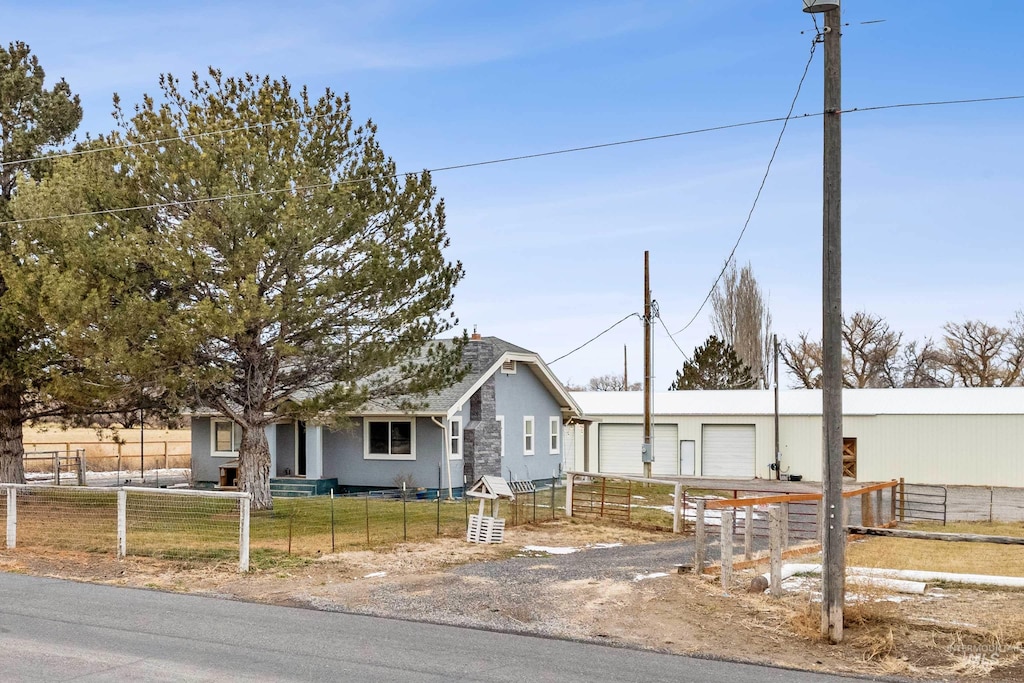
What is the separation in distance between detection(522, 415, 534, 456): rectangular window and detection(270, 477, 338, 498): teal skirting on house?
6673 millimetres

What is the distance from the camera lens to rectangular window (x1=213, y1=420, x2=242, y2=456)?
32.8 meters

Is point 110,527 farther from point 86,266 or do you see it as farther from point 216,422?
point 216,422

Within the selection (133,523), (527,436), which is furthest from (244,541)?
(527,436)

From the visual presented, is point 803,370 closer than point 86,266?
No

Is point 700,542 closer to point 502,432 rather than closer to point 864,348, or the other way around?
point 502,432

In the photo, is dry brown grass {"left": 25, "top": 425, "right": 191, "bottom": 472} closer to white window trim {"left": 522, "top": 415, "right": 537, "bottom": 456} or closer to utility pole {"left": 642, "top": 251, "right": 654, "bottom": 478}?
white window trim {"left": 522, "top": 415, "right": 537, "bottom": 456}

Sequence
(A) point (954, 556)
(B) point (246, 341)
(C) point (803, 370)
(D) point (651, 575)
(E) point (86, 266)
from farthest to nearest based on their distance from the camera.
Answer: (C) point (803, 370), (B) point (246, 341), (E) point (86, 266), (A) point (954, 556), (D) point (651, 575)

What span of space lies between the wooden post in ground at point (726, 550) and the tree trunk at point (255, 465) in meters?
12.2

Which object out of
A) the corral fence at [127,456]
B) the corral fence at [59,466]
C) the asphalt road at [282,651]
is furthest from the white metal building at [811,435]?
the asphalt road at [282,651]

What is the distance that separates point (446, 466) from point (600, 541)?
1056cm

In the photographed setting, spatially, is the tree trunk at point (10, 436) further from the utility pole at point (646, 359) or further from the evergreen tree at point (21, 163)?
the utility pole at point (646, 359)

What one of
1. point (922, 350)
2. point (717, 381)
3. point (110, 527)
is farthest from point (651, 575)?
point (922, 350)

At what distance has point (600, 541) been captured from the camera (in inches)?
771

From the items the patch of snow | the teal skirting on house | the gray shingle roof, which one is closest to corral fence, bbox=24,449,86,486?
the teal skirting on house
